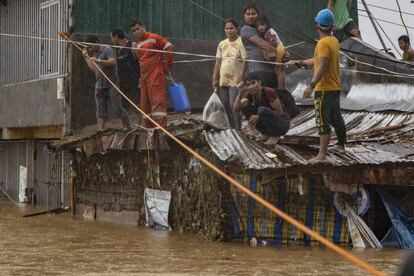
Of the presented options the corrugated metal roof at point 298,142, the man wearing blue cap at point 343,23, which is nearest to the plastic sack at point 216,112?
the corrugated metal roof at point 298,142

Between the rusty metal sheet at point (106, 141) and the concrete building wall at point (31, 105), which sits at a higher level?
the concrete building wall at point (31, 105)

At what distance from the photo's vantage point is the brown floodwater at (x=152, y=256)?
29.1 feet

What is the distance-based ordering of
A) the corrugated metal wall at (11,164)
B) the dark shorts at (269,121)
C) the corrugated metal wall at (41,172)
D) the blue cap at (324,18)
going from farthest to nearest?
the corrugated metal wall at (11,164)
the corrugated metal wall at (41,172)
the dark shorts at (269,121)
the blue cap at (324,18)

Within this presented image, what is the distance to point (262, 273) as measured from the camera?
861 centimetres

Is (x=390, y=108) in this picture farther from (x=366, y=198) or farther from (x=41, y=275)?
(x=41, y=275)

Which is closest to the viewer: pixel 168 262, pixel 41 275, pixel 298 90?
pixel 41 275

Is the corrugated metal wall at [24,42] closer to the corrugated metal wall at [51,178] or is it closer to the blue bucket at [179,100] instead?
the corrugated metal wall at [51,178]

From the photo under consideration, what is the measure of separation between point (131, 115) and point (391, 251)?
6.18 meters

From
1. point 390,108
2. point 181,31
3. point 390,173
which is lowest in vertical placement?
point 390,173

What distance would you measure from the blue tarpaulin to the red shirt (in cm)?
379

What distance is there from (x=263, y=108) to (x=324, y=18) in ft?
5.44

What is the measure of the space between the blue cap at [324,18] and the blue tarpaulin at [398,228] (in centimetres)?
265

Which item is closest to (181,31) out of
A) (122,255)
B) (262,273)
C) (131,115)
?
(131,115)

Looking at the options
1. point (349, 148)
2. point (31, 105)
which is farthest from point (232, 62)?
point (31, 105)
